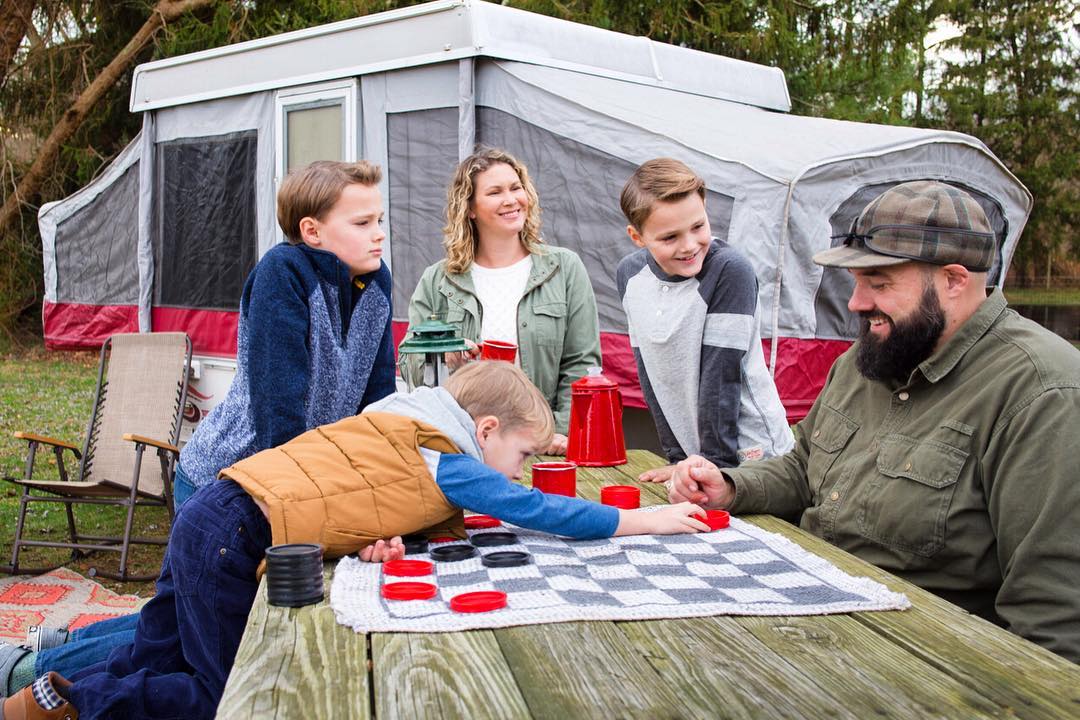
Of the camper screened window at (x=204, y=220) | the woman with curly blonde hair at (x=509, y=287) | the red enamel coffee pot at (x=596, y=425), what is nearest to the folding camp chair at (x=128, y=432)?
the camper screened window at (x=204, y=220)

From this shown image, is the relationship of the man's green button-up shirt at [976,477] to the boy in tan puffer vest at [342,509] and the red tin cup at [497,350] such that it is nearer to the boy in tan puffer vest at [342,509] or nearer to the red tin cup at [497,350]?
the boy in tan puffer vest at [342,509]

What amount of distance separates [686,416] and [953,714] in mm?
1940

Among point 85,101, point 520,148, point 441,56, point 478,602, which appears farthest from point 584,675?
point 85,101

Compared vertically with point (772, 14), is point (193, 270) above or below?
below

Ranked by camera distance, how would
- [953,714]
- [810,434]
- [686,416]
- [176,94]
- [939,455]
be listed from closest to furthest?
[953,714] → [939,455] → [810,434] → [686,416] → [176,94]

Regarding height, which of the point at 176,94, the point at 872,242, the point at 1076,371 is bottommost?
the point at 1076,371

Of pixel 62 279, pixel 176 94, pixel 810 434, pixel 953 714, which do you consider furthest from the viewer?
pixel 62 279

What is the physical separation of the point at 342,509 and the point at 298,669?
1.78 ft

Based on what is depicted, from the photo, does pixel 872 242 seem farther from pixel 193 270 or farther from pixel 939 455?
pixel 193 270

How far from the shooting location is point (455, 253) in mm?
3941

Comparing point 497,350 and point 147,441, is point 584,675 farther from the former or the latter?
point 147,441

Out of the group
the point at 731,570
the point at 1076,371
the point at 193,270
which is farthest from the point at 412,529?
the point at 193,270

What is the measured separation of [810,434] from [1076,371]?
2.42 feet

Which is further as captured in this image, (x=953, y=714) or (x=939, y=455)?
(x=939, y=455)
